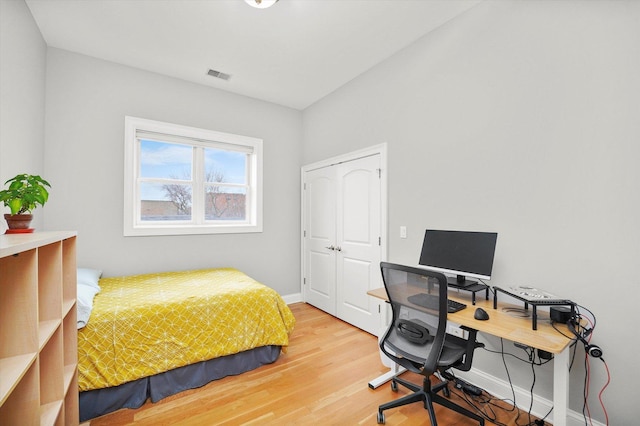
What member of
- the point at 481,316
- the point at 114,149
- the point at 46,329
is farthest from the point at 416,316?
the point at 114,149

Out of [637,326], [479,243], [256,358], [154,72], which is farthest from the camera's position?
[154,72]

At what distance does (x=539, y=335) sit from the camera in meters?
1.47

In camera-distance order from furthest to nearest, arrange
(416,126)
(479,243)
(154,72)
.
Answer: (154,72), (416,126), (479,243)

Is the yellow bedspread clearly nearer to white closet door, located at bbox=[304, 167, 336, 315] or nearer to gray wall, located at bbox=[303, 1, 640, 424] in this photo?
white closet door, located at bbox=[304, 167, 336, 315]

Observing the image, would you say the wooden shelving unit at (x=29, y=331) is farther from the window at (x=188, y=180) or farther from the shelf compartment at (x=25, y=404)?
the window at (x=188, y=180)

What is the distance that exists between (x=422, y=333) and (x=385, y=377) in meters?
0.82

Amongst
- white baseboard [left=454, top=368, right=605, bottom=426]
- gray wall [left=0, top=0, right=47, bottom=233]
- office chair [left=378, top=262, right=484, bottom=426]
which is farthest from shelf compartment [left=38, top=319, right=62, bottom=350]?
white baseboard [left=454, top=368, right=605, bottom=426]

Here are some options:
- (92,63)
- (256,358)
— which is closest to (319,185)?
(256,358)

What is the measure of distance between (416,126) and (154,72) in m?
3.04

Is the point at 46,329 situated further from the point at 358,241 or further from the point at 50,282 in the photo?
the point at 358,241

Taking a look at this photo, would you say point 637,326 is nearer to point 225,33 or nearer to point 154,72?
point 225,33

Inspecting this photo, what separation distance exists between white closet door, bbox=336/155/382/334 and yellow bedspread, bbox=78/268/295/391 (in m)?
0.98

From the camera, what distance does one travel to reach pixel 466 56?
2.32 meters

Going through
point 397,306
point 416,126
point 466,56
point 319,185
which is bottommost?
point 397,306
